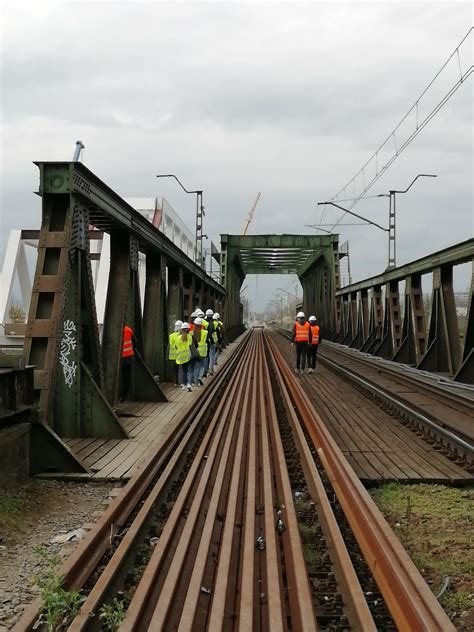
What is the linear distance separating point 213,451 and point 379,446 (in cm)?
212

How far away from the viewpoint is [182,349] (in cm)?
1188

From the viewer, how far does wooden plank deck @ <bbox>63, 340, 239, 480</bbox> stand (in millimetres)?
5852

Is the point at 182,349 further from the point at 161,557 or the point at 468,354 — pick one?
the point at 161,557

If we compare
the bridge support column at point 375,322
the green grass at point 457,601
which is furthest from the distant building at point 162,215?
the green grass at point 457,601

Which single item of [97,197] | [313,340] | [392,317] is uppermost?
[97,197]

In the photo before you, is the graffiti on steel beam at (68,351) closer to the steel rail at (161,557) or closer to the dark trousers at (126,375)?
the steel rail at (161,557)

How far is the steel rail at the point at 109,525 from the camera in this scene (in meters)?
3.20

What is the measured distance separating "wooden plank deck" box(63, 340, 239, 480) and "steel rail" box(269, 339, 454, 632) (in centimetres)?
213

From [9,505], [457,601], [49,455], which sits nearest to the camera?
[457,601]

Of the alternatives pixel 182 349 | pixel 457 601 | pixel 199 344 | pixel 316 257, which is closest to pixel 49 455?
pixel 457 601

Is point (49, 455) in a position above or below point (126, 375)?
below

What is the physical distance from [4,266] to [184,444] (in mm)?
45259

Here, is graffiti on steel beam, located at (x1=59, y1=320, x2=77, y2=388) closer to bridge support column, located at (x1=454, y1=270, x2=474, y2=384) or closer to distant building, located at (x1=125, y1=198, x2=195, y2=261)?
bridge support column, located at (x1=454, y1=270, x2=474, y2=384)

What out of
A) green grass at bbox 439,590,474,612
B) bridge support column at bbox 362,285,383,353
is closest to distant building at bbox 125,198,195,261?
bridge support column at bbox 362,285,383,353
